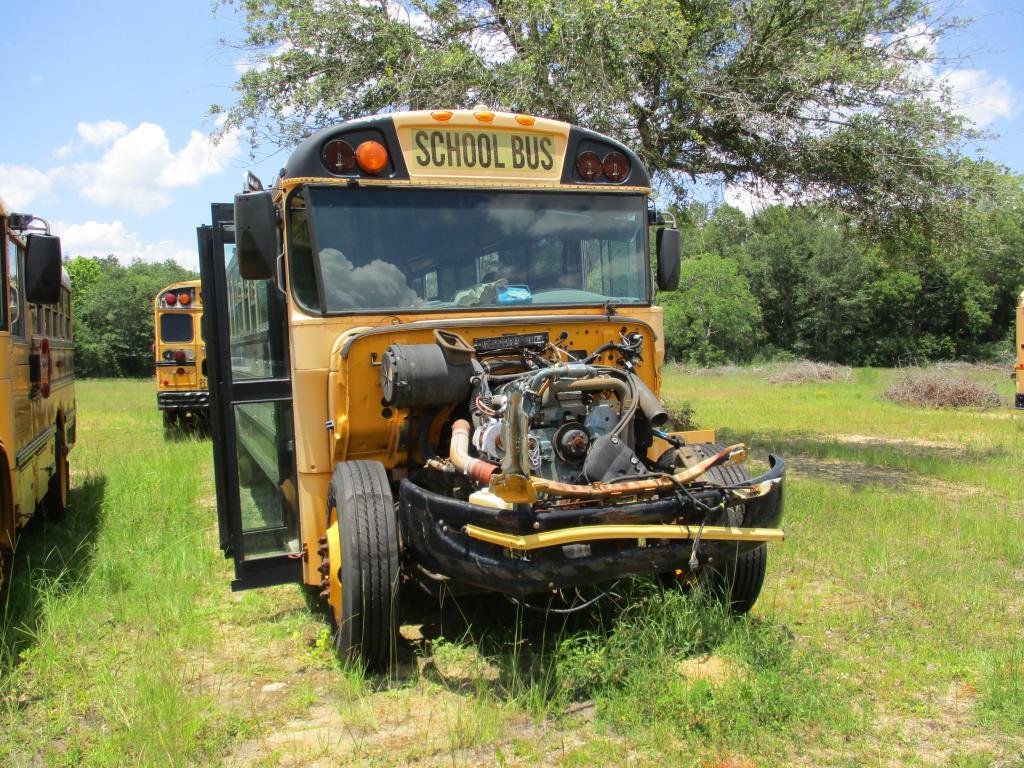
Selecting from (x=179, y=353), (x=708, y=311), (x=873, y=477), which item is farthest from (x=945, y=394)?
(x=708, y=311)

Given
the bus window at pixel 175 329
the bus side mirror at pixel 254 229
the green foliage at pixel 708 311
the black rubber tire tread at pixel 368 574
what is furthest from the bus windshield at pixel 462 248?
the green foliage at pixel 708 311

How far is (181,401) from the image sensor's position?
14.9 m

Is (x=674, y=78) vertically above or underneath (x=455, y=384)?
above

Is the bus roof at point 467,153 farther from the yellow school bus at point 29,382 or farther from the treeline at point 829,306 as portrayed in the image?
the treeline at point 829,306

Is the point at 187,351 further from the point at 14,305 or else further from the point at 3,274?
the point at 3,274

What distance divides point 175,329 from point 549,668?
1339cm

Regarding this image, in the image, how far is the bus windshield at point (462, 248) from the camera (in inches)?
177

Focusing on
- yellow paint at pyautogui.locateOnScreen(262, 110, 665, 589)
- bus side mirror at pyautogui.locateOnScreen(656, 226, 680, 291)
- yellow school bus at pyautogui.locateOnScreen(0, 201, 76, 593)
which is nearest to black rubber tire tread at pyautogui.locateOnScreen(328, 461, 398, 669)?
yellow paint at pyautogui.locateOnScreen(262, 110, 665, 589)

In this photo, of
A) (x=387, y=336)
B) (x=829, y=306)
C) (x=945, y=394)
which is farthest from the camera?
(x=829, y=306)

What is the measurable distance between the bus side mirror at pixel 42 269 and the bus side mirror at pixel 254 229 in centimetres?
169

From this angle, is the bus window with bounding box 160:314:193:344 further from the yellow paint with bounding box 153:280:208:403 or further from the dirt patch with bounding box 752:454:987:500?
the dirt patch with bounding box 752:454:987:500

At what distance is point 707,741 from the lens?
3299mm

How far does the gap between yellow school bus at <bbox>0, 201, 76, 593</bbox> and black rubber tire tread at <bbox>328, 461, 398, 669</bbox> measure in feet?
6.78

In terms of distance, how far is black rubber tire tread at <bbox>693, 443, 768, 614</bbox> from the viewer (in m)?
4.46
